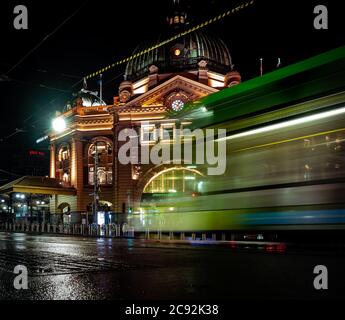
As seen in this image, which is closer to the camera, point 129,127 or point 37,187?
point 37,187

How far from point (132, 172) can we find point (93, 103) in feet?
64.7

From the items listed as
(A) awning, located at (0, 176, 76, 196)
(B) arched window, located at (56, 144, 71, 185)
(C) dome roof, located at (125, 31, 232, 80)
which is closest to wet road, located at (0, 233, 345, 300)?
(A) awning, located at (0, 176, 76, 196)

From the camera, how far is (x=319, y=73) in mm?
10070

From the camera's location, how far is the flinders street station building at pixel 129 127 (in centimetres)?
5500

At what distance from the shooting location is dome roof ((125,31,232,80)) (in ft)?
208

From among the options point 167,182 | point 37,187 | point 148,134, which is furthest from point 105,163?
point 167,182

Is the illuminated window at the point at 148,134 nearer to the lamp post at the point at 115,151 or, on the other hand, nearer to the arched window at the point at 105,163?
the lamp post at the point at 115,151

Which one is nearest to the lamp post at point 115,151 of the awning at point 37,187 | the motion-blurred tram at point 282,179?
the awning at point 37,187

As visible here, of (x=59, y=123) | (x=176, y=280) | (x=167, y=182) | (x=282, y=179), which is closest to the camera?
(x=176, y=280)

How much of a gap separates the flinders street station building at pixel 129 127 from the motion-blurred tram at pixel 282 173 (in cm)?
3575

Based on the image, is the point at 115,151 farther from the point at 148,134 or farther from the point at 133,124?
the point at 148,134

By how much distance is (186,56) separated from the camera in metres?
63.7

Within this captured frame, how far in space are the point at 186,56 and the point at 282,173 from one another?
179 feet
